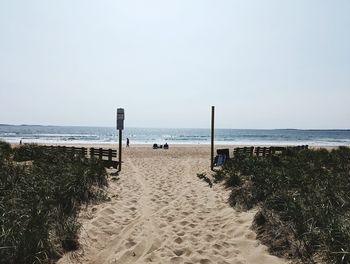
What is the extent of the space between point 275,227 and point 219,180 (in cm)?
573

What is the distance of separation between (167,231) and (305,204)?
2.82m

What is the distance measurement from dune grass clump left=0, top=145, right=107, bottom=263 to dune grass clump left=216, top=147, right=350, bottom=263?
3698 millimetres

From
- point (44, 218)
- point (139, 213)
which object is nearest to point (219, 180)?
point (139, 213)

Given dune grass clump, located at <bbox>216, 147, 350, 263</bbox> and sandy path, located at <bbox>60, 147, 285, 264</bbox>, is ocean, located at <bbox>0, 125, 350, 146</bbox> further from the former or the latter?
dune grass clump, located at <bbox>216, 147, 350, 263</bbox>

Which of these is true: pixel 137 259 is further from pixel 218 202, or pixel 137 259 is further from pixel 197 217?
pixel 218 202

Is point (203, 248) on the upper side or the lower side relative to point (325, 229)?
lower

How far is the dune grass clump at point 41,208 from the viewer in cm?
443

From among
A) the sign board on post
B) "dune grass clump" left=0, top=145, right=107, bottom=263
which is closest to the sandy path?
"dune grass clump" left=0, top=145, right=107, bottom=263

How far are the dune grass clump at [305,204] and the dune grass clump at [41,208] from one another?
370 centimetres

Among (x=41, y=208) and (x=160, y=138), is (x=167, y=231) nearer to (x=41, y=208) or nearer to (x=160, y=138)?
(x=41, y=208)

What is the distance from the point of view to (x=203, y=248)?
18.1ft

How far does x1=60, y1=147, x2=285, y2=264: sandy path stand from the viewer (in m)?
5.18

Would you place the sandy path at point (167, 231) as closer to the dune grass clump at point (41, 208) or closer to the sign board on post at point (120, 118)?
the dune grass clump at point (41, 208)

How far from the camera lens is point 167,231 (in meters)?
6.44
